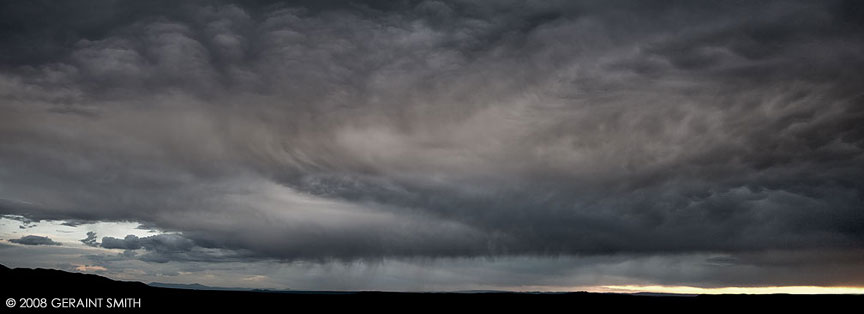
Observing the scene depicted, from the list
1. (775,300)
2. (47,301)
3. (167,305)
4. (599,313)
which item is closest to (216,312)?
(167,305)

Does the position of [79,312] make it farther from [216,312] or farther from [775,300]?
[775,300]

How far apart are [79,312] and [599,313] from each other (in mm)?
134118

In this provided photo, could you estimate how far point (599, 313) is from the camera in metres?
153

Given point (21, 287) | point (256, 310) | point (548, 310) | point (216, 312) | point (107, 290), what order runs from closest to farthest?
point (216, 312) → point (256, 310) → point (548, 310) → point (21, 287) → point (107, 290)

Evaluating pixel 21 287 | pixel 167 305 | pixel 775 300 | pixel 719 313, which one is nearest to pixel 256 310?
pixel 167 305

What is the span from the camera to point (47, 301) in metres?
149

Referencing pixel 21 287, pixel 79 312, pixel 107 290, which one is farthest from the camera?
pixel 107 290

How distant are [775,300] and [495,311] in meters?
107

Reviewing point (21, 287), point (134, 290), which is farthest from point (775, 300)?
point (21, 287)

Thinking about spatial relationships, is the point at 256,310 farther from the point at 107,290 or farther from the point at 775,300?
the point at 775,300

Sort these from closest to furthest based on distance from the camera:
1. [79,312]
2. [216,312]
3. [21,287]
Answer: [79,312], [216,312], [21,287]

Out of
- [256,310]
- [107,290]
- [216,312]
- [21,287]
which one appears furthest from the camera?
[107,290]

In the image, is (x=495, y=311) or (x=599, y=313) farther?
(x=495, y=311)

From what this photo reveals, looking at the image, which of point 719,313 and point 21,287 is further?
point 21,287
